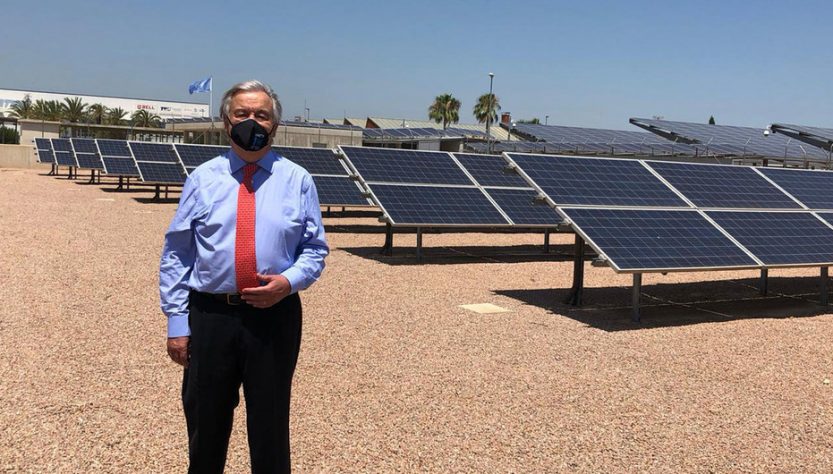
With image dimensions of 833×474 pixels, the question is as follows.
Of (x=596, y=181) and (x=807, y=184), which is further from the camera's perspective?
(x=807, y=184)

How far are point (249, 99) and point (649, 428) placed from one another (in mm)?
4364

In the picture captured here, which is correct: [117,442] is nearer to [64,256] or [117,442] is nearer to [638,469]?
[638,469]

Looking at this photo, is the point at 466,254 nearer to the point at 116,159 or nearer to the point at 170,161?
the point at 170,161

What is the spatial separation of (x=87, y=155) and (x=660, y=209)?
36.5 metres

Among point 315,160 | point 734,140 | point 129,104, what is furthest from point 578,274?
point 129,104

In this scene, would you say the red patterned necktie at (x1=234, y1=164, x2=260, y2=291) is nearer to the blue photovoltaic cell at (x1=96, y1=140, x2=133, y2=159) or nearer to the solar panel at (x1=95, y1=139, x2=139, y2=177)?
the solar panel at (x1=95, y1=139, x2=139, y2=177)

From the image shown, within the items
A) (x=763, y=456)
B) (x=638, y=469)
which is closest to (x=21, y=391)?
(x=638, y=469)

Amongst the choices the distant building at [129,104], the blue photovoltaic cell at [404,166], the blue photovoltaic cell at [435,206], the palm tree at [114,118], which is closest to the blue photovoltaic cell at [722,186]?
the blue photovoltaic cell at [435,206]

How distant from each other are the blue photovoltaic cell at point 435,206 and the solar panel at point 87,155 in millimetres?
26039

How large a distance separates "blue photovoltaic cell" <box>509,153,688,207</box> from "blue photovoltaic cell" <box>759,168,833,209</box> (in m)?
2.86

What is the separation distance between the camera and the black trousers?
356cm

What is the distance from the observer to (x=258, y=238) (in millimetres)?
3543


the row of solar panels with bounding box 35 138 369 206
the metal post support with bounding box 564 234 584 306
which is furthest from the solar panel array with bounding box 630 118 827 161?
the metal post support with bounding box 564 234 584 306

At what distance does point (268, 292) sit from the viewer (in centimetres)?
347
